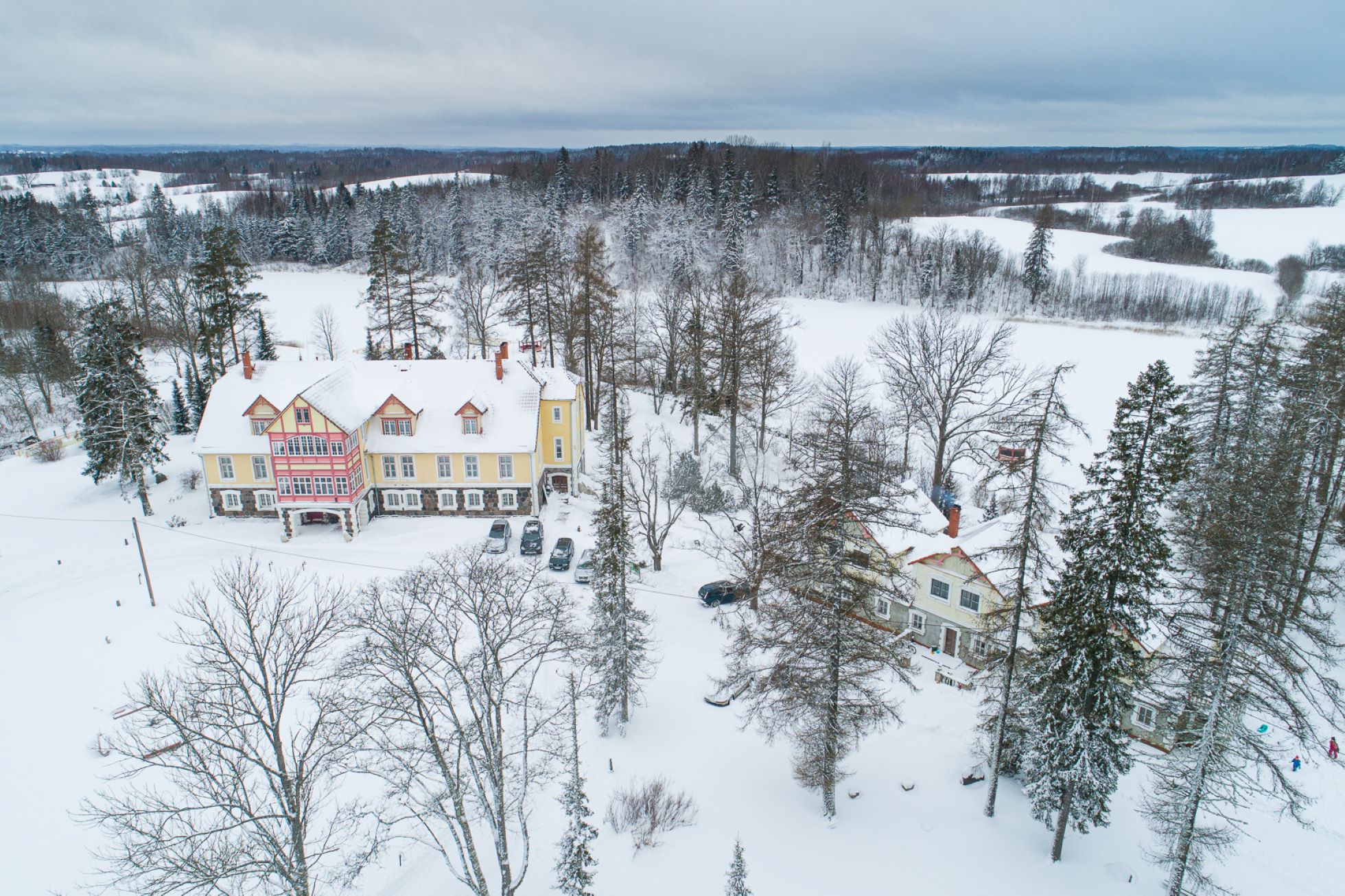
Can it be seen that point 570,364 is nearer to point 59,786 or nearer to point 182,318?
point 182,318

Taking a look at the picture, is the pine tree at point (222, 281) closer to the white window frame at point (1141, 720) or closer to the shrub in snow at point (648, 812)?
the shrub in snow at point (648, 812)

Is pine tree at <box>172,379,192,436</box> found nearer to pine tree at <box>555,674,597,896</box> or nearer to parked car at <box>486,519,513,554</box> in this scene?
parked car at <box>486,519,513,554</box>

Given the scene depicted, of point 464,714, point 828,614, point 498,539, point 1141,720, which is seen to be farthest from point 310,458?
point 1141,720

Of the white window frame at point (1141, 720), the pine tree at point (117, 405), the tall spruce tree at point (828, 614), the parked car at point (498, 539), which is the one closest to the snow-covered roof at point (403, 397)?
the pine tree at point (117, 405)

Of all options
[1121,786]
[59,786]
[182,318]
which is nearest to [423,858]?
[59,786]

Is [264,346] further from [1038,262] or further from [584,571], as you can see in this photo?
[1038,262]

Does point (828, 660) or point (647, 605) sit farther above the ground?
point (828, 660)
